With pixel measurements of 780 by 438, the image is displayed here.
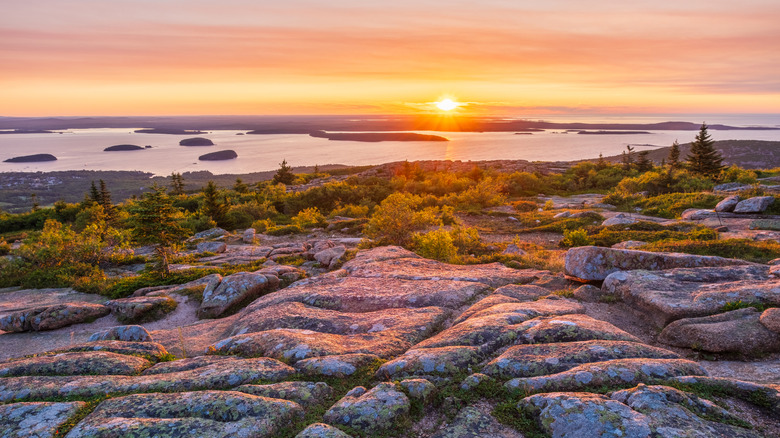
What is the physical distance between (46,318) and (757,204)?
31.4 metres

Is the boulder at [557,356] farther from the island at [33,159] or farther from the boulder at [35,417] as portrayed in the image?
the island at [33,159]

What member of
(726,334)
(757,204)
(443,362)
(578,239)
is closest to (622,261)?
(726,334)

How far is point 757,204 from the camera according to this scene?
2031cm

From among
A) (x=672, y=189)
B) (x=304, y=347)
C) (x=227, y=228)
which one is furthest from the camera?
(x=672, y=189)

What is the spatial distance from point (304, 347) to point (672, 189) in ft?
131

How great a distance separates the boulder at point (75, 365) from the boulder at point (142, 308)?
5378 millimetres

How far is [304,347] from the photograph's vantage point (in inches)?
257

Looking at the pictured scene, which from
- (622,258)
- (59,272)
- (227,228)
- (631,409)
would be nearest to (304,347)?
(631,409)

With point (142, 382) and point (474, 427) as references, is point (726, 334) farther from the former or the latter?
point (142, 382)

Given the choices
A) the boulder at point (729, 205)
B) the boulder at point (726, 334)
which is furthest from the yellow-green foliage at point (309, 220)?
the boulder at point (729, 205)

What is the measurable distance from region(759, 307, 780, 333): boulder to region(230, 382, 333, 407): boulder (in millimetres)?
7522

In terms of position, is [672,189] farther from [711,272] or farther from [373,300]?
[373,300]

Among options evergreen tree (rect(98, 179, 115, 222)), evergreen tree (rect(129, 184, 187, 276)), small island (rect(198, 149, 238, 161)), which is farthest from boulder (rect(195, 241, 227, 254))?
small island (rect(198, 149, 238, 161))

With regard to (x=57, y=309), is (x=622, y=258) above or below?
above
